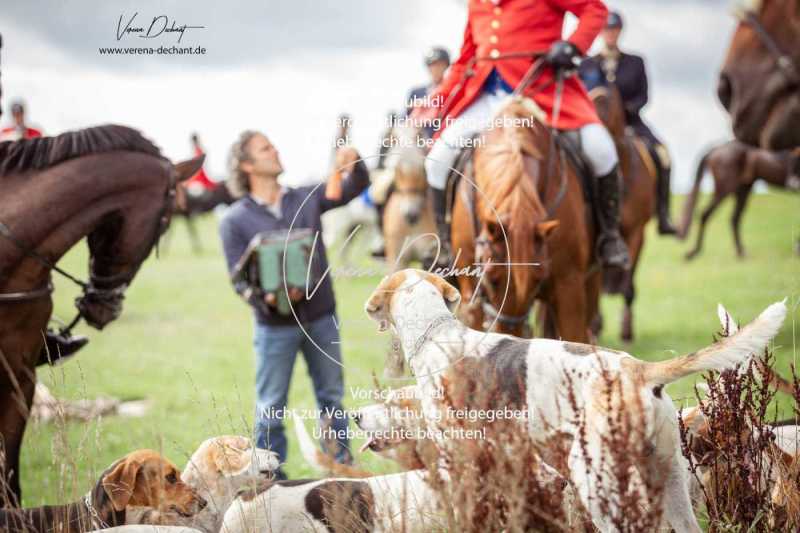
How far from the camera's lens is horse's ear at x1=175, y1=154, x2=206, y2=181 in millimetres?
4535

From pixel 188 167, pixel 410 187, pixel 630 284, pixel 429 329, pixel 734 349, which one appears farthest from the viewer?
pixel 630 284

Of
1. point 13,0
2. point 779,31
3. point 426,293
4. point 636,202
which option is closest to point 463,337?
point 426,293

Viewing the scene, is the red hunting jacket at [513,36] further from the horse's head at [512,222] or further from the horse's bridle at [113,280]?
the horse's bridle at [113,280]

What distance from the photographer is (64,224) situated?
13.4ft

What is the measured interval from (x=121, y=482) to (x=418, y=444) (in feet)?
4.16

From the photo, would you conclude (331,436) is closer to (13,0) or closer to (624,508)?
(624,508)

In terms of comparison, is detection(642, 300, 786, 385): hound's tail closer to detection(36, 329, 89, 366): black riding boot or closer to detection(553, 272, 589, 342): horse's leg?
detection(553, 272, 589, 342): horse's leg

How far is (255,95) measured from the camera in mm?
4527

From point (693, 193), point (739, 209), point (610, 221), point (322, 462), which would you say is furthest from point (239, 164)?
point (739, 209)

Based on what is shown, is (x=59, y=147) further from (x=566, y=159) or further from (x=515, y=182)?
(x=566, y=159)

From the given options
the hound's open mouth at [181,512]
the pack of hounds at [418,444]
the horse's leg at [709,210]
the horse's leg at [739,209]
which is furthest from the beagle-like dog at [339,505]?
the horse's leg at [739,209]

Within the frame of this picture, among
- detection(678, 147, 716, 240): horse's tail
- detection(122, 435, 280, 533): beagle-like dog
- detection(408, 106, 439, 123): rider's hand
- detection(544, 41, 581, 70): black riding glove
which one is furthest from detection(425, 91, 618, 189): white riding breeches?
detection(678, 147, 716, 240): horse's tail

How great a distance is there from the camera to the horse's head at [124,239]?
426 centimetres

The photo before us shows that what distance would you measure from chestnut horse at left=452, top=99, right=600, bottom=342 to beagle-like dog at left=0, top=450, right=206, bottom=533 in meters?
1.37
